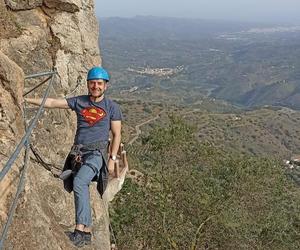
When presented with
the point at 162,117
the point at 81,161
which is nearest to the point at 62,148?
the point at 81,161

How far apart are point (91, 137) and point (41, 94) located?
472 centimetres

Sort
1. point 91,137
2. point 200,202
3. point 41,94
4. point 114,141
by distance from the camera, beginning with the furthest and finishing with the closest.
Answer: point 200,202, point 41,94, point 114,141, point 91,137

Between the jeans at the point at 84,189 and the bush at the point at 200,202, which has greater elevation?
the jeans at the point at 84,189

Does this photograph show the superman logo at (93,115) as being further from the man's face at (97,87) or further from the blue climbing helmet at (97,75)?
the blue climbing helmet at (97,75)

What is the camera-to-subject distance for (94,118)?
24.2ft

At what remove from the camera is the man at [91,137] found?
7.02 metres

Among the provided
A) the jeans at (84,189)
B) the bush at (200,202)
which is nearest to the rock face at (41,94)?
the jeans at (84,189)

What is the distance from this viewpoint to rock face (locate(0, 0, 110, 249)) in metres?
6.01

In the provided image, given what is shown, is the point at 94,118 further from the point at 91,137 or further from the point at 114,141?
the point at 114,141

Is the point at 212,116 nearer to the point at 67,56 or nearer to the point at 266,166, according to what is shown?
the point at 266,166

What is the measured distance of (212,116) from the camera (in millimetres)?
129750

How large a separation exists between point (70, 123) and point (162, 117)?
104m

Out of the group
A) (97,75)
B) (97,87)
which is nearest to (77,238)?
(97,87)

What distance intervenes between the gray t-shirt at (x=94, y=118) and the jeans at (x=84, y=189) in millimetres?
435
